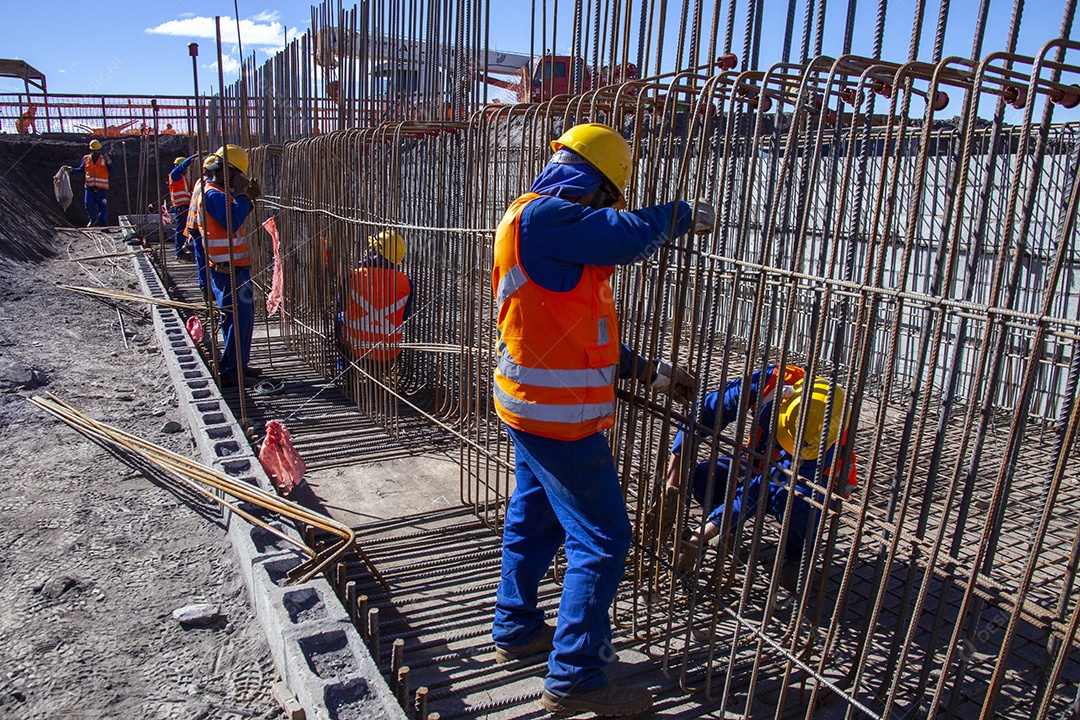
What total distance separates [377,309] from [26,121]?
936 inches

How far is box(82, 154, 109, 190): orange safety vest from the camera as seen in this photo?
58.4 feet

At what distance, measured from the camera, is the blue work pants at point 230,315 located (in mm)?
6875

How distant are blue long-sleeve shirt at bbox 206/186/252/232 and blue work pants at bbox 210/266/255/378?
417mm

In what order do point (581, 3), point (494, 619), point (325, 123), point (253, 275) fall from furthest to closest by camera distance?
point (253, 275)
point (325, 123)
point (581, 3)
point (494, 619)

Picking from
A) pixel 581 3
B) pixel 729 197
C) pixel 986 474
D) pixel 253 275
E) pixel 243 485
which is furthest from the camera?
pixel 253 275

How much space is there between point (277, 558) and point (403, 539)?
0.89 meters

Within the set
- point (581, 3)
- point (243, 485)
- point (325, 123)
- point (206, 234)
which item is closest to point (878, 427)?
point (581, 3)

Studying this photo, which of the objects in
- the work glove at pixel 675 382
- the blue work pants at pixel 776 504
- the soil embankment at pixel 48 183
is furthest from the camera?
the soil embankment at pixel 48 183

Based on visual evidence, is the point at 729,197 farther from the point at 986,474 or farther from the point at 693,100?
the point at 986,474

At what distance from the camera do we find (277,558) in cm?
350

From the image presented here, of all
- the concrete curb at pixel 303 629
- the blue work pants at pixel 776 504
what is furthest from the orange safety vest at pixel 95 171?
the blue work pants at pixel 776 504

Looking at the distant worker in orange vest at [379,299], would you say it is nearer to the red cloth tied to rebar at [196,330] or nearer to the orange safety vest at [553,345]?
the red cloth tied to rebar at [196,330]

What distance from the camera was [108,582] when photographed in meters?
3.66

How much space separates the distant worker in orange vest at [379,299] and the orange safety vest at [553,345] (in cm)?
302
